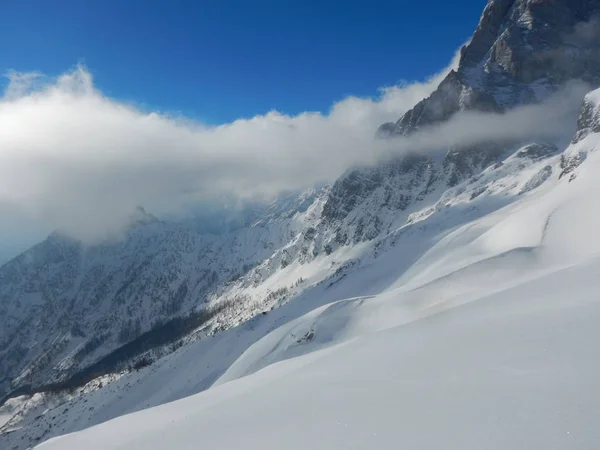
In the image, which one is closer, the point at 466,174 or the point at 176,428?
the point at 176,428

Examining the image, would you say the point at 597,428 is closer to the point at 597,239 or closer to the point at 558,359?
the point at 558,359

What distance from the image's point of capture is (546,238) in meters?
45.2

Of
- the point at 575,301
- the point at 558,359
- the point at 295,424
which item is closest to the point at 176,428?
the point at 295,424

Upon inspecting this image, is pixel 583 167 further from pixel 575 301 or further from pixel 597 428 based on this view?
pixel 597 428

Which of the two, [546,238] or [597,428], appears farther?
[546,238]

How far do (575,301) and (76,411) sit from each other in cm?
9353

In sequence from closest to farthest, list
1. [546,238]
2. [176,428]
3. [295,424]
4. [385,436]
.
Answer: [385,436], [295,424], [176,428], [546,238]

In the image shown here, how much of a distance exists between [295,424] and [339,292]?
81273 mm

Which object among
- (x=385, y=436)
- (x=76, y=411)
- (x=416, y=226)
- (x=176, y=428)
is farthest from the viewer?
(x=416, y=226)

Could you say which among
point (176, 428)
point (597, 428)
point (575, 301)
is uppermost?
point (176, 428)

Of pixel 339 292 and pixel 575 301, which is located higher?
pixel 575 301

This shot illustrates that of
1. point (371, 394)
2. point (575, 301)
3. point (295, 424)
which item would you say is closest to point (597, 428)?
point (371, 394)

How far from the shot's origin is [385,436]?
9.88 meters

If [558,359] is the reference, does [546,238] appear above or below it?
below
